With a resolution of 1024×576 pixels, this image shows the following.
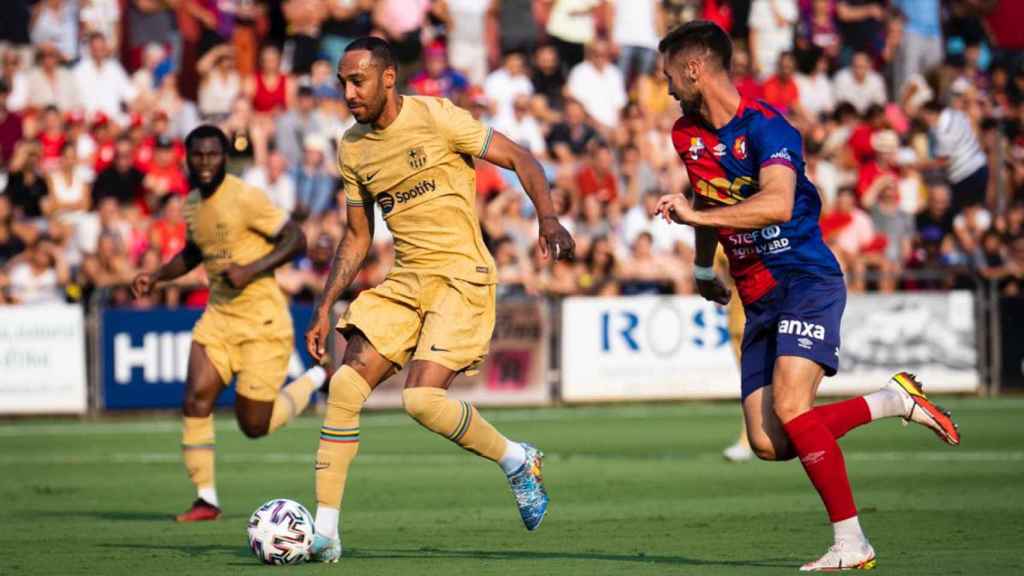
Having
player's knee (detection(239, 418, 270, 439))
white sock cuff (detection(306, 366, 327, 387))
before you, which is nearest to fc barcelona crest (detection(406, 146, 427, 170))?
player's knee (detection(239, 418, 270, 439))

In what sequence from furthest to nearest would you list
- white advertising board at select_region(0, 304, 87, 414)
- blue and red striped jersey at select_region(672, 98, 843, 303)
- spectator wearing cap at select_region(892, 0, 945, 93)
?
spectator wearing cap at select_region(892, 0, 945, 93) → white advertising board at select_region(0, 304, 87, 414) → blue and red striped jersey at select_region(672, 98, 843, 303)

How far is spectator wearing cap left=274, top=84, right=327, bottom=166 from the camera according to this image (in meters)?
22.4

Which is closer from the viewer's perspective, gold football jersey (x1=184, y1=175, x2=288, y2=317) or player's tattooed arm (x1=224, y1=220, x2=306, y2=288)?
player's tattooed arm (x1=224, y1=220, x2=306, y2=288)

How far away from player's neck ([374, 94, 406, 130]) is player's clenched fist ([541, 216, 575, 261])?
119 cm

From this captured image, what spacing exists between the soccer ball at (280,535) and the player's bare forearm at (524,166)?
6.61 feet

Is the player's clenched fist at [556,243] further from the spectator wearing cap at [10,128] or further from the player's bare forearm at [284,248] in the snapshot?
the spectator wearing cap at [10,128]

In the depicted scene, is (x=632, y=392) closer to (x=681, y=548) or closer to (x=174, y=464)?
(x=174, y=464)

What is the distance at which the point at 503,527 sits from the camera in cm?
1076

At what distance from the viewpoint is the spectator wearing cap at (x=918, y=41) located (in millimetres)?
25781

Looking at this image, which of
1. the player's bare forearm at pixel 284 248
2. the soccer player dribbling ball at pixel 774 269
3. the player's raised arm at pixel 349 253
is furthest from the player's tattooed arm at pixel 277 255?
the soccer player dribbling ball at pixel 774 269

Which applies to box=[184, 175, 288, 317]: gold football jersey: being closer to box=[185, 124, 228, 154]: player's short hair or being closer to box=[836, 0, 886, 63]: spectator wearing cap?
box=[185, 124, 228, 154]: player's short hair

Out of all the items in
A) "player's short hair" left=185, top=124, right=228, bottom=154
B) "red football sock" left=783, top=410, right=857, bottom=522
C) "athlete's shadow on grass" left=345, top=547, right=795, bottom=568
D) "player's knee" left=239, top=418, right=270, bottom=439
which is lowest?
"athlete's shadow on grass" left=345, top=547, right=795, bottom=568

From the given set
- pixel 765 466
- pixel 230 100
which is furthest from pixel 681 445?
pixel 230 100

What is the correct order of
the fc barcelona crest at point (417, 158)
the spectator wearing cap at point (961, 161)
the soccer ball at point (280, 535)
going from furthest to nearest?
1. the spectator wearing cap at point (961, 161)
2. the fc barcelona crest at point (417, 158)
3. the soccer ball at point (280, 535)
